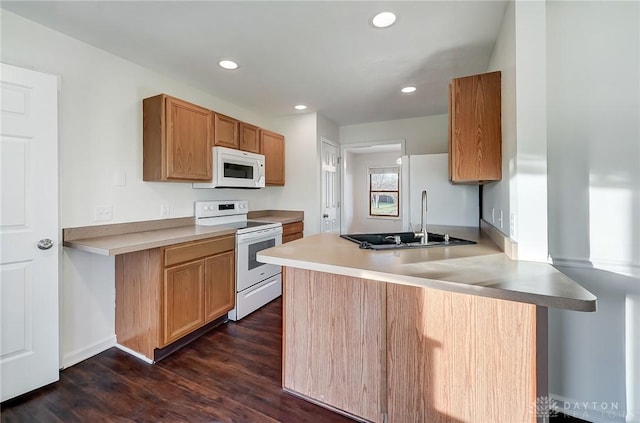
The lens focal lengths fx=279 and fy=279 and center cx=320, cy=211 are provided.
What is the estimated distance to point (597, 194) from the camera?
1482 millimetres

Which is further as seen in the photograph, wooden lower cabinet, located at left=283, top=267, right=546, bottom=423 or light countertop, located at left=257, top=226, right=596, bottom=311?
wooden lower cabinet, located at left=283, top=267, right=546, bottom=423

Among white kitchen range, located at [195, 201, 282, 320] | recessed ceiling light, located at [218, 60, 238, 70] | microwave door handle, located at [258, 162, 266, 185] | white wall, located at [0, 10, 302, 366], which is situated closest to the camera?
white wall, located at [0, 10, 302, 366]

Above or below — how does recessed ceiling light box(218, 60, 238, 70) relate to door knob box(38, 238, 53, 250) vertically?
above

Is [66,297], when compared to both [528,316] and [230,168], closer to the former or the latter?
[230,168]

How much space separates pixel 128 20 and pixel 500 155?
2586 millimetres

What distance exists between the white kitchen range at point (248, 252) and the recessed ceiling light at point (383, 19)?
2.09m

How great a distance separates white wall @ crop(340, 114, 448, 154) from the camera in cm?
395

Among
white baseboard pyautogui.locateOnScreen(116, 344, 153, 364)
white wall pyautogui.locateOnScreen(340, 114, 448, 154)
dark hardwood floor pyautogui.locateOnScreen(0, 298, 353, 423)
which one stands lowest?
dark hardwood floor pyautogui.locateOnScreen(0, 298, 353, 423)

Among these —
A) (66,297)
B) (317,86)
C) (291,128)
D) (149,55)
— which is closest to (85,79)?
(149,55)

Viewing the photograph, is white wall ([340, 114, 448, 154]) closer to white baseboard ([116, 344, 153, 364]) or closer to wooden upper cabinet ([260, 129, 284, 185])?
wooden upper cabinet ([260, 129, 284, 185])

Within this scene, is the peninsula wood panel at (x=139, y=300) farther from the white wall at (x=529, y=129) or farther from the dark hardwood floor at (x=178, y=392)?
the white wall at (x=529, y=129)

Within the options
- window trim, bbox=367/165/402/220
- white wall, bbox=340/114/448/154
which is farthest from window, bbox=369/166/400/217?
white wall, bbox=340/114/448/154

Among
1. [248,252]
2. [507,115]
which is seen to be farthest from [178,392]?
[507,115]

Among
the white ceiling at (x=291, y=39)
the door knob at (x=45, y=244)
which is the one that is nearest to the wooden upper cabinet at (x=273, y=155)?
the white ceiling at (x=291, y=39)
